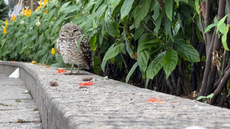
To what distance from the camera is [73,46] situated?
4.33 meters

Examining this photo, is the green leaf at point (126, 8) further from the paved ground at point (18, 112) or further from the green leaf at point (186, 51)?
the paved ground at point (18, 112)

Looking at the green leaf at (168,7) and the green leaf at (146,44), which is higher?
the green leaf at (168,7)

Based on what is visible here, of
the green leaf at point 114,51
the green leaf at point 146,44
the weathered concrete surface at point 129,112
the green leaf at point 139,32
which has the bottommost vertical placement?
the weathered concrete surface at point 129,112

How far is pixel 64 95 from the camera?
87.4 inches

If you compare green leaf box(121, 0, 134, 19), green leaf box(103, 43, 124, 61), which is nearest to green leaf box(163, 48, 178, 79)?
green leaf box(121, 0, 134, 19)

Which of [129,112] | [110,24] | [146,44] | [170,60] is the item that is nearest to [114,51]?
[110,24]

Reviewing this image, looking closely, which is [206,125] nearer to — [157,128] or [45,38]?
[157,128]

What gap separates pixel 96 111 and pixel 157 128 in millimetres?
381

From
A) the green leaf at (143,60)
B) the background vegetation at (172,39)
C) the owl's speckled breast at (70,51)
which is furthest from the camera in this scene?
Answer: the owl's speckled breast at (70,51)

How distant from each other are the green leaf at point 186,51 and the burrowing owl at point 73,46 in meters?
1.86

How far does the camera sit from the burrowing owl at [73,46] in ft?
13.9

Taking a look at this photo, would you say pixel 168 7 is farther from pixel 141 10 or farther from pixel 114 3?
pixel 114 3

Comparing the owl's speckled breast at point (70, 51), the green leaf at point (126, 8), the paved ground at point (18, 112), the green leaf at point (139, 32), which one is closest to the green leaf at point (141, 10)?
the green leaf at point (126, 8)

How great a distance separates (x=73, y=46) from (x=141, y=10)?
207 centimetres
